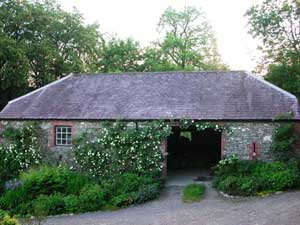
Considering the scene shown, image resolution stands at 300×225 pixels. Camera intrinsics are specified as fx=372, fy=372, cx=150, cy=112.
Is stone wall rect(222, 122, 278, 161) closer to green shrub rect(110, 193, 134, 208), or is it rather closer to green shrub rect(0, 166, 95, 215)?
green shrub rect(110, 193, 134, 208)

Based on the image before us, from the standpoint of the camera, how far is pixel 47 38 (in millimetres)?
31734

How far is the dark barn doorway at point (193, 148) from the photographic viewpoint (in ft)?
84.3

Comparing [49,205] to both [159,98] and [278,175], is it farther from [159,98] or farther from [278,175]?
[278,175]

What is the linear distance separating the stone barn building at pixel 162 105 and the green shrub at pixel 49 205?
4.41 m

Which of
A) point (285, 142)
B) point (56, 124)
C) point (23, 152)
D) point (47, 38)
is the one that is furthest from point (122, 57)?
point (285, 142)

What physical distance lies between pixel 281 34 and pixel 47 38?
1898 centimetres

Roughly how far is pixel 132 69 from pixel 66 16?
9439 mm

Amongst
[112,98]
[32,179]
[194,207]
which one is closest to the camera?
[194,207]

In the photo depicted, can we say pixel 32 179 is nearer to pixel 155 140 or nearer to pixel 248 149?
pixel 155 140

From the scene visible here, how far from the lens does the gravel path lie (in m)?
12.3

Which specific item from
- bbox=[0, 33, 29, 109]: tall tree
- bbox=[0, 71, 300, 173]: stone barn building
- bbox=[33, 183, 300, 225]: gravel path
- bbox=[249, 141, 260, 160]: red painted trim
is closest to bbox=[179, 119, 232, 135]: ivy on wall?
bbox=[0, 71, 300, 173]: stone barn building

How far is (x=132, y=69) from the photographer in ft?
131

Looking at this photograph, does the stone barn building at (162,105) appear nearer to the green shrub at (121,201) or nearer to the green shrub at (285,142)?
the green shrub at (285,142)

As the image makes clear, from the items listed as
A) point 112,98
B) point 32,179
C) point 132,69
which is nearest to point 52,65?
point 132,69
